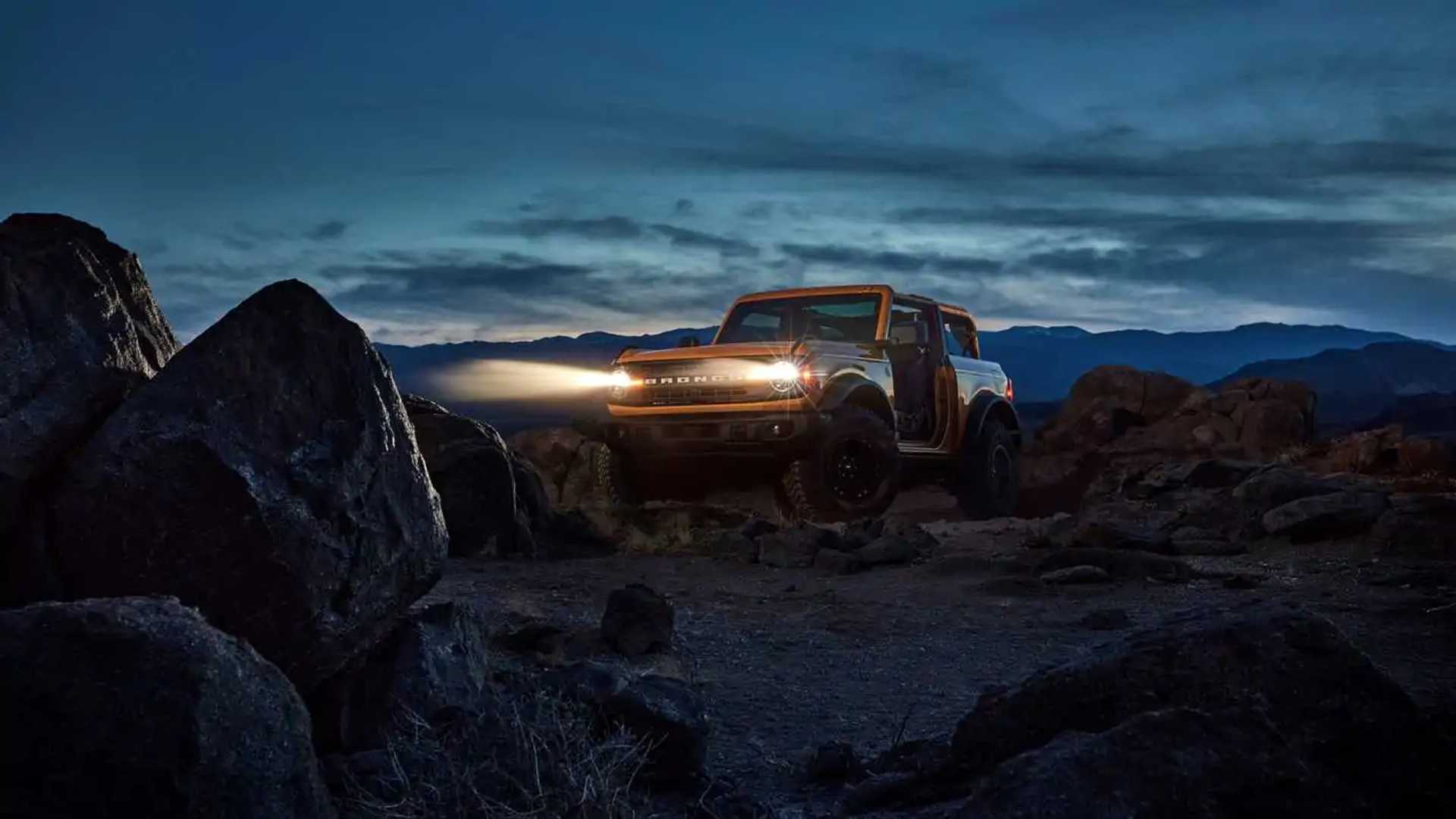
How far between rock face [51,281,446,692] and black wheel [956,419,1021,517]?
11.0 m

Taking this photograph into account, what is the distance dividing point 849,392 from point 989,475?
322 centimetres

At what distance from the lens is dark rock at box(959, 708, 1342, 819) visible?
3084 mm

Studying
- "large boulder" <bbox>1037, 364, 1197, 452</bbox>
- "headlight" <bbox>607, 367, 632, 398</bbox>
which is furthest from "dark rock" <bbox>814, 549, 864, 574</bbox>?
"large boulder" <bbox>1037, 364, 1197, 452</bbox>

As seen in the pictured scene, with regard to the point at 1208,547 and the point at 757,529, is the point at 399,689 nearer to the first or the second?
the point at 757,529

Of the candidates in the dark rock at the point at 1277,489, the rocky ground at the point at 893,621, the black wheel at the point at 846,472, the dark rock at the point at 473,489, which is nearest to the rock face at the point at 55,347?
the rocky ground at the point at 893,621

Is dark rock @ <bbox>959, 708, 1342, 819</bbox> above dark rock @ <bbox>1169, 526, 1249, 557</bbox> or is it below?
above

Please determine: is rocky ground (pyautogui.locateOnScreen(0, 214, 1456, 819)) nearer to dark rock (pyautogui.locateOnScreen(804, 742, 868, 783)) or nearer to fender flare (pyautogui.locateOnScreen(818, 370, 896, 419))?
dark rock (pyautogui.locateOnScreen(804, 742, 868, 783))

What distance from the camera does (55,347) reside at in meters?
4.32

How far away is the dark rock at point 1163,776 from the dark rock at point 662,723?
144 centimetres

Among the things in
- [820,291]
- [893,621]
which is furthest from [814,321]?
[893,621]

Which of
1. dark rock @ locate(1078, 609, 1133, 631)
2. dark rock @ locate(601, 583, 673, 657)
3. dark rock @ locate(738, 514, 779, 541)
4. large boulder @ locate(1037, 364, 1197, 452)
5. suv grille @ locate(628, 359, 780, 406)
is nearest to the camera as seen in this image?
dark rock @ locate(601, 583, 673, 657)

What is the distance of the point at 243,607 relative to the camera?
4098mm

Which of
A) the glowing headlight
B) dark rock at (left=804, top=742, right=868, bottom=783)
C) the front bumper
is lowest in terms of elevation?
dark rock at (left=804, top=742, right=868, bottom=783)

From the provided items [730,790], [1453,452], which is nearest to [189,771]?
[730,790]
